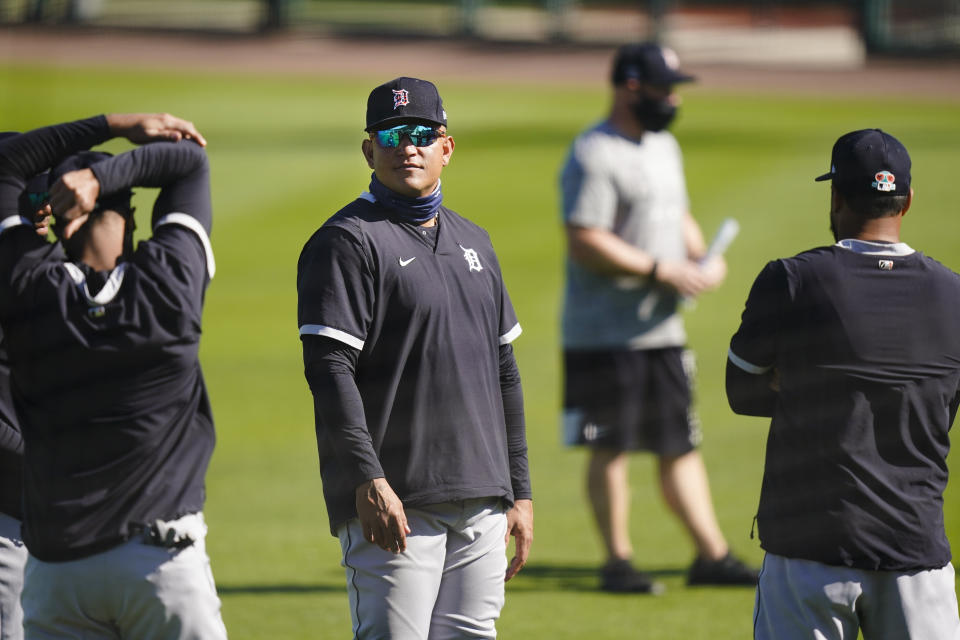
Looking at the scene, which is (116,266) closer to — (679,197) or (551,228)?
(679,197)

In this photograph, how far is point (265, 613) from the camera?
5.79 metres

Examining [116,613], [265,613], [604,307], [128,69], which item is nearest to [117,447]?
[116,613]

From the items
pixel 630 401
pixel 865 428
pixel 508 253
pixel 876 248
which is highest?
pixel 876 248

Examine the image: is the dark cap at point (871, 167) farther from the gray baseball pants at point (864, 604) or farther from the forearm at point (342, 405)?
the forearm at point (342, 405)

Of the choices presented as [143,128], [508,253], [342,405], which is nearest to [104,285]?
[143,128]

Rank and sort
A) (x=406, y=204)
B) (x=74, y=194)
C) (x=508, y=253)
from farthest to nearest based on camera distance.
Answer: (x=508, y=253) < (x=406, y=204) < (x=74, y=194)

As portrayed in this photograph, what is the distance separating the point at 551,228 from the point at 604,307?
1036 cm

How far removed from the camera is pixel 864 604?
138 inches

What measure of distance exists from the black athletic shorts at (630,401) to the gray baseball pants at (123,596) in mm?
2999

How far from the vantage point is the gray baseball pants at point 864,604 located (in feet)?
11.4

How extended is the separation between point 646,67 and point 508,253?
8712 millimetres

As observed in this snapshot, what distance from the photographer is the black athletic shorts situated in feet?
20.4

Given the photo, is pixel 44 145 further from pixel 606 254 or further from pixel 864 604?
pixel 606 254

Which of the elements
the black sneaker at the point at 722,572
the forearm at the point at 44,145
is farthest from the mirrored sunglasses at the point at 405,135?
the black sneaker at the point at 722,572
